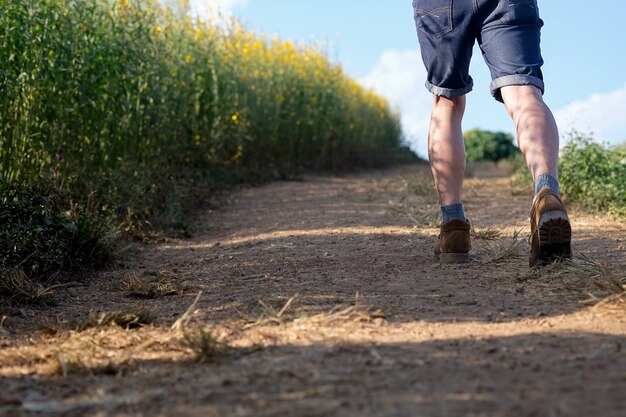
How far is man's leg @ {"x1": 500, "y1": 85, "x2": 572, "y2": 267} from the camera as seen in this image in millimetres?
2982

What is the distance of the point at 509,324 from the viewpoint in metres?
2.33

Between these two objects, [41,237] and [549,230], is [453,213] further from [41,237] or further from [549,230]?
[41,237]

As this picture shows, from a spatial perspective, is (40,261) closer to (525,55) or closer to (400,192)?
(525,55)

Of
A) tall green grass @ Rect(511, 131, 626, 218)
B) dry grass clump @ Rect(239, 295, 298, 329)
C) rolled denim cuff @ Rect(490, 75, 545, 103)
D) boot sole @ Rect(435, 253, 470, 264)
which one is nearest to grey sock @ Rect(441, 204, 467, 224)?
boot sole @ Rect(435, 253, 470, 264)

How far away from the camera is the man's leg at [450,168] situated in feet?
11.3

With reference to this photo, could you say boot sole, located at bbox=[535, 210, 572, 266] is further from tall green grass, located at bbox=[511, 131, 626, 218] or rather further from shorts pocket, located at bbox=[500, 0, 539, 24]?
tall green grass, located at bbox=[511, 131, 626, 218]

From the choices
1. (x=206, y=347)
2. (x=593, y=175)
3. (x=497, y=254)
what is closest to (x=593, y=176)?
(x=593, y=175)

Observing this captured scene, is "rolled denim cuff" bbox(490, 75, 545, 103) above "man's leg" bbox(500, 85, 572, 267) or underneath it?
above

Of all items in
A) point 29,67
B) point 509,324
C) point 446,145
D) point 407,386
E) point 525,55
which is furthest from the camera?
point 29,67

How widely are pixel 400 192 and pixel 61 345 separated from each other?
5760 millimetres

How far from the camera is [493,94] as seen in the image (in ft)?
10.9

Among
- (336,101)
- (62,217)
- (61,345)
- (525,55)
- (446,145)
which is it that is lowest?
(61,345)

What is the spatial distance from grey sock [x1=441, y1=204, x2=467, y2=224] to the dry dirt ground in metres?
0.22

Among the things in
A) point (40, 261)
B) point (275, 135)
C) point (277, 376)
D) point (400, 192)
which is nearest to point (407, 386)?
point (277, 376)
